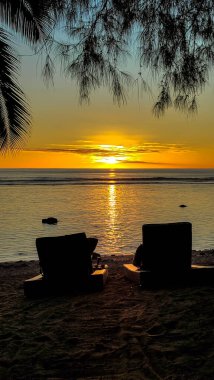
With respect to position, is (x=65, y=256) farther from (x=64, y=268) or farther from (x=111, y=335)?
(x=111, y=335)

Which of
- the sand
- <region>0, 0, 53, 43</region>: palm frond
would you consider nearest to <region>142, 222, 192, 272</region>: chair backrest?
the sand

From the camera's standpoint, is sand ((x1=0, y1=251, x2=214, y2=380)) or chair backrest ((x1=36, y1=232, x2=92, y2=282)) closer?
sand ((x1=0, y1=251, x2=214, y2=380))

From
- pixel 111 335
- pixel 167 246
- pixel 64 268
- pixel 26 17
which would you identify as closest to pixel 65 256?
pixel 64 268

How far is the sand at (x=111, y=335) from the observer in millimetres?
3791

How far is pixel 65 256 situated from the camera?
628 centimetres

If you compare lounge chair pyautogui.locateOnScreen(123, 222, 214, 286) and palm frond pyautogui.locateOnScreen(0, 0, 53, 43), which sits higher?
palm frond pyautogui.locateOnScreen(0, 0, 53, 43)

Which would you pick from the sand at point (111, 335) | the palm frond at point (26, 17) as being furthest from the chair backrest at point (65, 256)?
the palm frond at point (26, 17)

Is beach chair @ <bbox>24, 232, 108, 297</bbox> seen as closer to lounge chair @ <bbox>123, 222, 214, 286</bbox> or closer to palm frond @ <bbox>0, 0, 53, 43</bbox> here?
lounge chair @ <bbox>123, 222, 214, 286</bbox>

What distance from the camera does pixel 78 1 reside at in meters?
4.83

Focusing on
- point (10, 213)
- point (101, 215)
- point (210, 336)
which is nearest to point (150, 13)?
point (210, 336)

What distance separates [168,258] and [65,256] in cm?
163

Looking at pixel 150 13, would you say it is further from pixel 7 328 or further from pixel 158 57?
pixel 7 328

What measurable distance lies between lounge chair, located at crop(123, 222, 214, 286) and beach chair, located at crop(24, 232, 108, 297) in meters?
0.77

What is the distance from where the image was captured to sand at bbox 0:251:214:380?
12.4 ft
